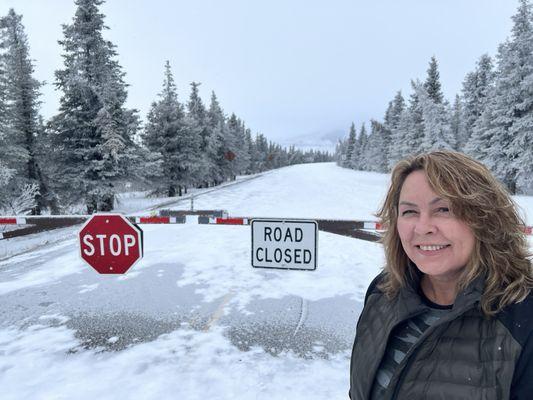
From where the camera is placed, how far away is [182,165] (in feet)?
89.9

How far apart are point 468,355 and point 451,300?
1.16 ft

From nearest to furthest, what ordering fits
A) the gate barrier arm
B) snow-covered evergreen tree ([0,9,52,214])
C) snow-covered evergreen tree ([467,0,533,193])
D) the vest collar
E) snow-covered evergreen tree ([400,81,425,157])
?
the vest collar
the gate barrier arm
snow-covered evergreen tree ([0,9,52,214])
snow-covered evergreen tree ([467,0,533,193])
snow-covered evergreen tree ([400,81,425,157])

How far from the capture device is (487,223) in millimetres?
1464

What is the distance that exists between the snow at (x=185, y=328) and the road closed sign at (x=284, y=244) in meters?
0.90

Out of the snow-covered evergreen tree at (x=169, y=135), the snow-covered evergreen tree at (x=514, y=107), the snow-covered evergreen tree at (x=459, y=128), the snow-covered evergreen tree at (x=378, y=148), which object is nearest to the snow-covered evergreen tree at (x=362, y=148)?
the snow-covered evergreen tree at (x=378, y=148)

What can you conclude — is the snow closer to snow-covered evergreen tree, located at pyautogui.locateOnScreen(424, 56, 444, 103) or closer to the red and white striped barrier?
the red and white striped barrier

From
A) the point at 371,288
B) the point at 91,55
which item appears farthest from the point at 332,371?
the point at 91,55

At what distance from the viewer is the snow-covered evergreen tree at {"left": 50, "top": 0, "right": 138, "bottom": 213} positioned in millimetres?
17328

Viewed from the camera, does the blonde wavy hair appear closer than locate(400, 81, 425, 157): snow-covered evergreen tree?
Yes

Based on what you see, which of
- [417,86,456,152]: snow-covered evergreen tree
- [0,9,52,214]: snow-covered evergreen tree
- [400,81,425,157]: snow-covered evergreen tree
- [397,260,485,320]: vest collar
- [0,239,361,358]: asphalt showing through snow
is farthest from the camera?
[400,81,425,157]: snow-covered evergreen tree

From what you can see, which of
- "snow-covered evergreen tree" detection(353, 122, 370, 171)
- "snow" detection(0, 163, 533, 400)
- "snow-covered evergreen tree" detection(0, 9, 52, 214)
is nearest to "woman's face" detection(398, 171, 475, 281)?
"snow" detection(0, 163, 533, 400)

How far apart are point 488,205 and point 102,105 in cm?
2000

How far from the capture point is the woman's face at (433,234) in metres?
1.49

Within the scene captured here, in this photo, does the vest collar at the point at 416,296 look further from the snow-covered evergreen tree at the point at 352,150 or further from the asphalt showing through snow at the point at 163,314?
the snow-covered evergreen tree at the point at 352,150
